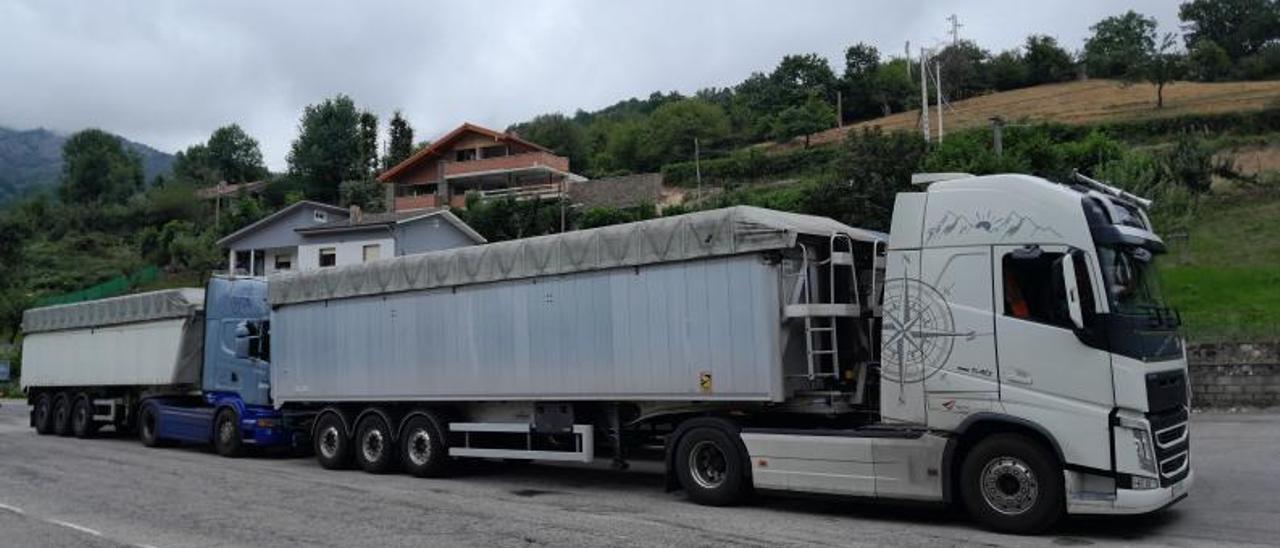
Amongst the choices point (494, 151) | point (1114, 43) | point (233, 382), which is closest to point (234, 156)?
point (494, 151)

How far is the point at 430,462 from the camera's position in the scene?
13.3m

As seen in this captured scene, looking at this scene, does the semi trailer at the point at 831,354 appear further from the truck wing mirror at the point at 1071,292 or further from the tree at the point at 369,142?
the tree at the point at 369,142

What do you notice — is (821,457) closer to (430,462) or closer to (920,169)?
(430,462)

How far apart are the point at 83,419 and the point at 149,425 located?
3510mm

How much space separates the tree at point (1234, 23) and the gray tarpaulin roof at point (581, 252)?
347 feet

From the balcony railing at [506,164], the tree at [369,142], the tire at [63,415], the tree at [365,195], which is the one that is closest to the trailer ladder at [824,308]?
the tire at [63,415]

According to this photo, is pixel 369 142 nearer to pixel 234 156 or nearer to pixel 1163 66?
pixel 234 156

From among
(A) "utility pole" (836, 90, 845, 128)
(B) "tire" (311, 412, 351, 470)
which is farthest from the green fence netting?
(A) "utility pole" (836, 90, 845, 128)

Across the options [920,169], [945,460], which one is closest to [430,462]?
[945,460]

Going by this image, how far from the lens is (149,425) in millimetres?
18859

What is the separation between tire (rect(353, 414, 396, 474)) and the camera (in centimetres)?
1387

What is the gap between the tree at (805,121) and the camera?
80.0 m

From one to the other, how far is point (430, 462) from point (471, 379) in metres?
1.57

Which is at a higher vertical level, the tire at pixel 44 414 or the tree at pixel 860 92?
the tree at pixel 860 92
